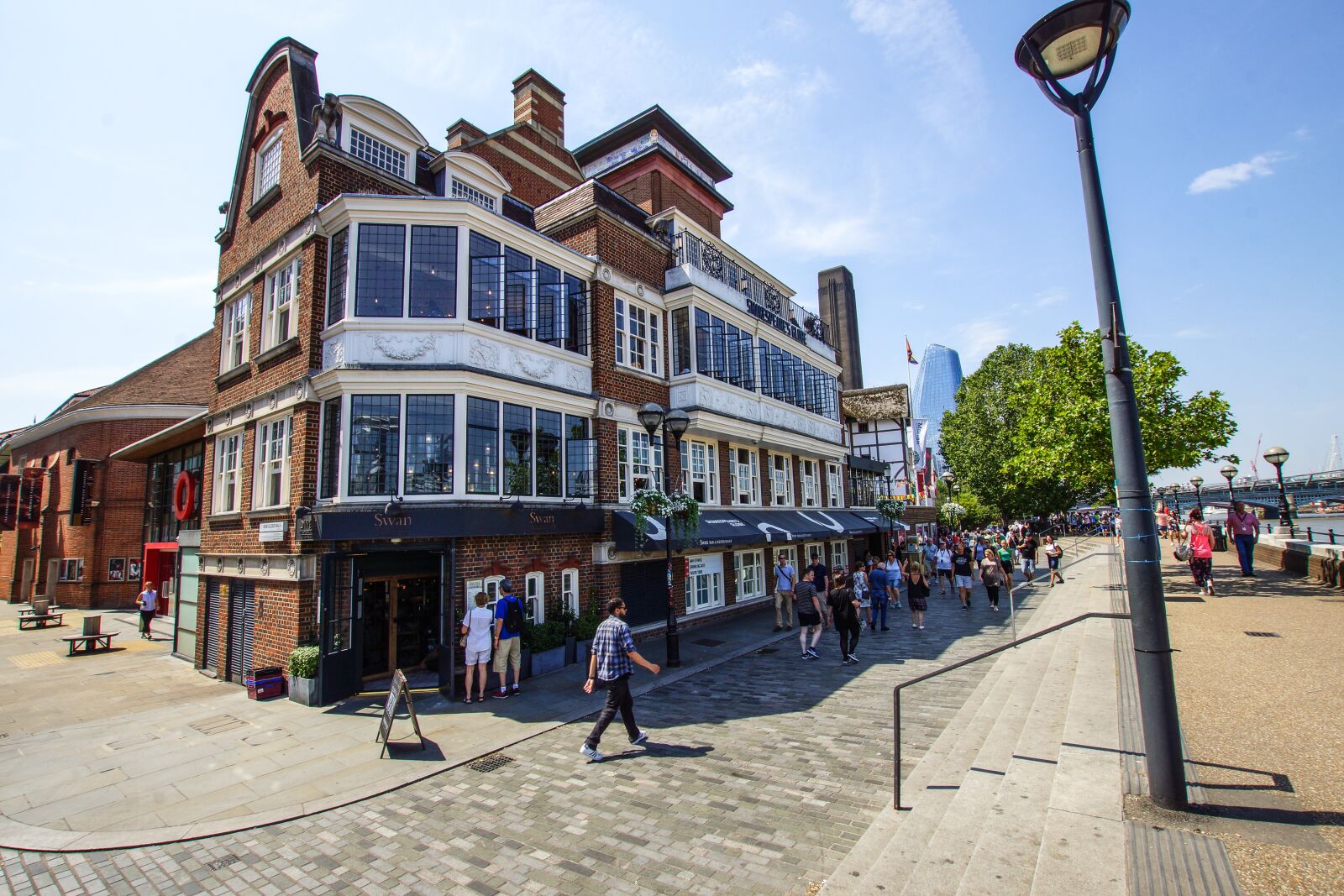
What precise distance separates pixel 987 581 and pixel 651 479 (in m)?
10.2

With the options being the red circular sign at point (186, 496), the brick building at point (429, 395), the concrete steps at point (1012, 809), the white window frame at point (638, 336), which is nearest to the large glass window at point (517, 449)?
Result: the brick building at point (429, 395)

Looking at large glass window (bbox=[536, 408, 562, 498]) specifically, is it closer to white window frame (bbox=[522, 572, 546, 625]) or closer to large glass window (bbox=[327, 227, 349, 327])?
white window frame (bbox=[522, 572, 546, 625])

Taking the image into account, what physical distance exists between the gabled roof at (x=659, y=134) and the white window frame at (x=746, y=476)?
12493 millimetres

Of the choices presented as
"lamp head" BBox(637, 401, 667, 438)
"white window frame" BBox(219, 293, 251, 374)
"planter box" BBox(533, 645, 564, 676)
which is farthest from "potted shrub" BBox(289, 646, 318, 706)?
"white window frame" BBox(219, 293, 251, 374)

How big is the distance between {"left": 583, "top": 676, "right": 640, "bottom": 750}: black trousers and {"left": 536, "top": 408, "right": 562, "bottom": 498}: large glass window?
5957mm

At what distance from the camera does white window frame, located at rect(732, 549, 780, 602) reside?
18.8m

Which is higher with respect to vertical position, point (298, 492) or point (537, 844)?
point (298, 492)

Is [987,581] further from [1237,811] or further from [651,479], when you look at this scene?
[1237,811]

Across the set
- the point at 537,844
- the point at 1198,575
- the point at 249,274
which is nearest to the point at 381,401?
the point at 249,274

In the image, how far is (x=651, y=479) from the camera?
1566 cm

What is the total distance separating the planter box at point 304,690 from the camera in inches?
407

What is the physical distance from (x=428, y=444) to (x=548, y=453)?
2.68 m

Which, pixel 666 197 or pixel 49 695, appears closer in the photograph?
pixel 49 695

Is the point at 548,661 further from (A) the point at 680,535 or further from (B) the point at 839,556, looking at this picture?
(B) the point at 839,556
